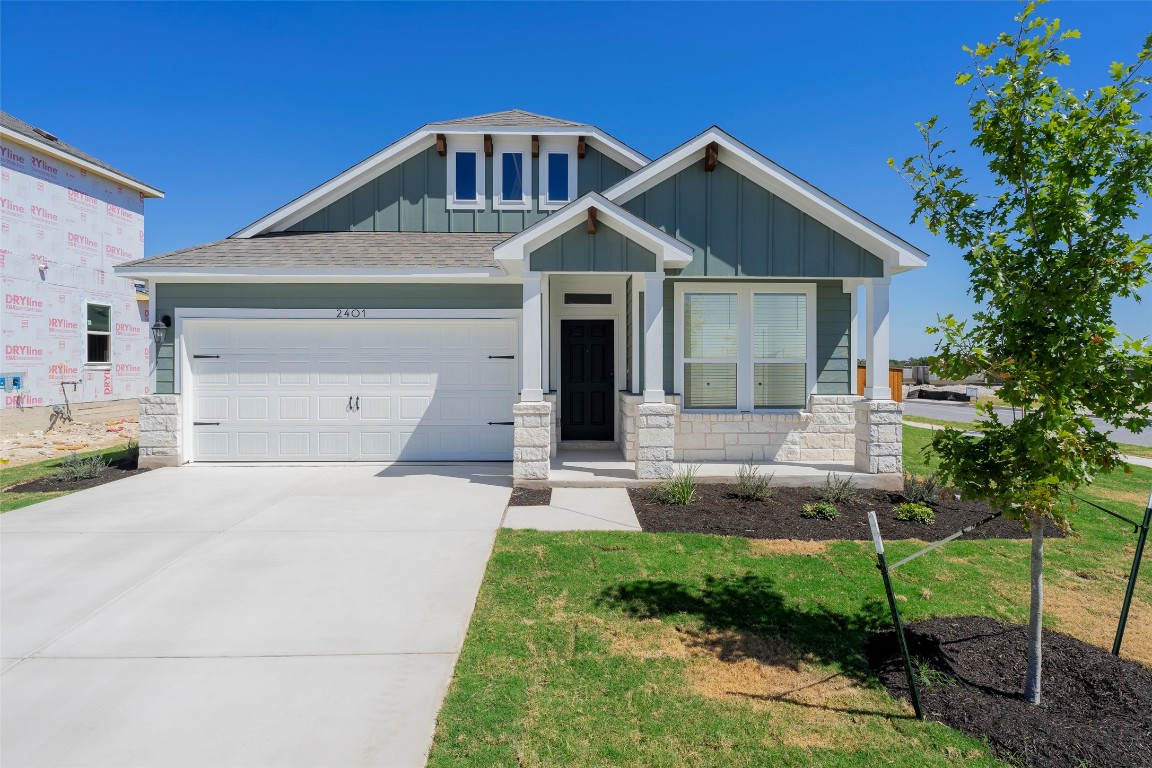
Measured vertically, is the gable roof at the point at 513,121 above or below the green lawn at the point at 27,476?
above

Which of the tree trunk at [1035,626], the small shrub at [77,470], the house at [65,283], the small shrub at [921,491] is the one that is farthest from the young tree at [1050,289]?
the house at [65,283]

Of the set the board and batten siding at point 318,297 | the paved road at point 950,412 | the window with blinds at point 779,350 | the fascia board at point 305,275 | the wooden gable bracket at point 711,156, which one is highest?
the wooden gable bracket at point 711,156

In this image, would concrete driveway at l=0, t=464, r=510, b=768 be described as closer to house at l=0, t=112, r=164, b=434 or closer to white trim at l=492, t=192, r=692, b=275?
white trim at l=492, t=192, r=692, b=275

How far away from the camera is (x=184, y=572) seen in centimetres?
474

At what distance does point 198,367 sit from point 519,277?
17.7 feet

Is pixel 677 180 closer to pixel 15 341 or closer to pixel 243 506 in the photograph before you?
pixel 243 506

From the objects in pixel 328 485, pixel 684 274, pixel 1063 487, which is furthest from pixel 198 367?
pixel 1063 487

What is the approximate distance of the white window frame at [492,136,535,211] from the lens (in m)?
10.8

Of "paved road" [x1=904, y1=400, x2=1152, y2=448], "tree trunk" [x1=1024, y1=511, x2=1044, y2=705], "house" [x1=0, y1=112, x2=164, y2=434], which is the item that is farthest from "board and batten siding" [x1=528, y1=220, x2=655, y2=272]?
"paved road" [x1=904, y1=400, x2=1152, y2=448]

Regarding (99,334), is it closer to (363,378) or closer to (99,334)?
(99,334)

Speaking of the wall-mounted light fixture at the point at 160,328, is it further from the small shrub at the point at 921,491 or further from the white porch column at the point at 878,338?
the small shrub at the point at 921,491

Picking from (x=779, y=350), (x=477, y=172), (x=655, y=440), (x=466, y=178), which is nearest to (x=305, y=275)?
(x=466, y=178)

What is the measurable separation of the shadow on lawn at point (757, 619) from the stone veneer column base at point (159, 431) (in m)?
8.09

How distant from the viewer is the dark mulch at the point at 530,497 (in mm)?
6891
